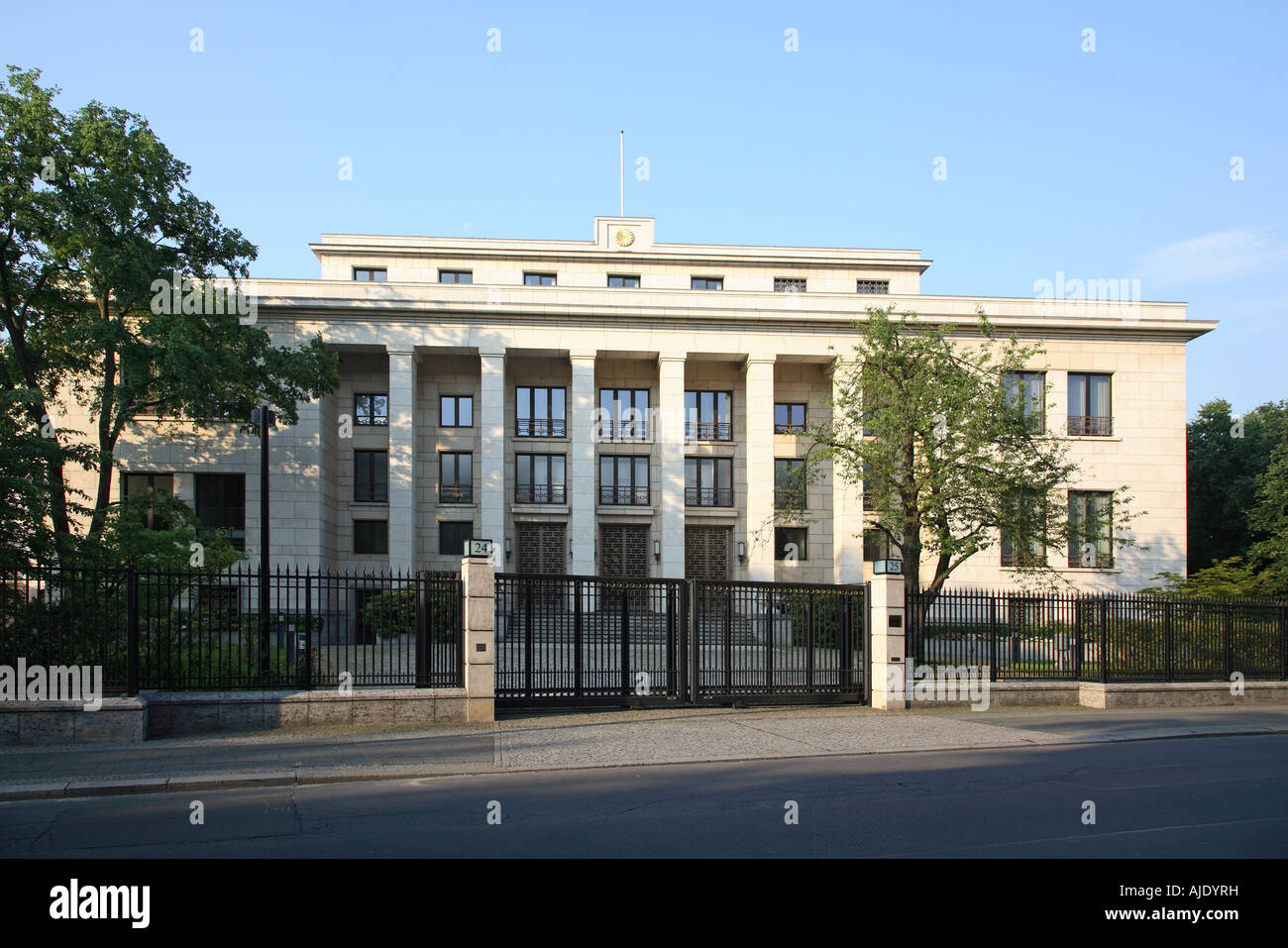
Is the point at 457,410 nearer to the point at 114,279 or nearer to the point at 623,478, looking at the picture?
the point at 623,478

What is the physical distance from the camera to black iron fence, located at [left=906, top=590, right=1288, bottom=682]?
18312 millimetres

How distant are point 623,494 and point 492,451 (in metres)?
6.24

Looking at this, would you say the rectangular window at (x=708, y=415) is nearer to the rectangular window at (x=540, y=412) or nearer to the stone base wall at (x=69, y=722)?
the rectangular window at (x=540, y=412)

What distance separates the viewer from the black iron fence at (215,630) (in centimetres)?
1276

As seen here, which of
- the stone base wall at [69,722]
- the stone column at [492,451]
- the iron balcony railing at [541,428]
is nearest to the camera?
the stone base wall at [69,722]

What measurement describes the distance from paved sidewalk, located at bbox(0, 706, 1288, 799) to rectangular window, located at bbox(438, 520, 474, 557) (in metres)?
25.0

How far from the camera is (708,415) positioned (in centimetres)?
4131

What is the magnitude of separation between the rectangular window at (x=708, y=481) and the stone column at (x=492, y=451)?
829 centimetres

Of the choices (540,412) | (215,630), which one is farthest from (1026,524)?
(540,412)

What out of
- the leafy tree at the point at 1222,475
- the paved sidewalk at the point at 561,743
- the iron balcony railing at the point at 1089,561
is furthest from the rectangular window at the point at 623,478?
the leafy tree at the point at 1222,475

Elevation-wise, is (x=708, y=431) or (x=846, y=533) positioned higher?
(x=708, y=431)

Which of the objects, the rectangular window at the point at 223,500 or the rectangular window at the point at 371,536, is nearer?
the rectangular window at the point at 223,500
